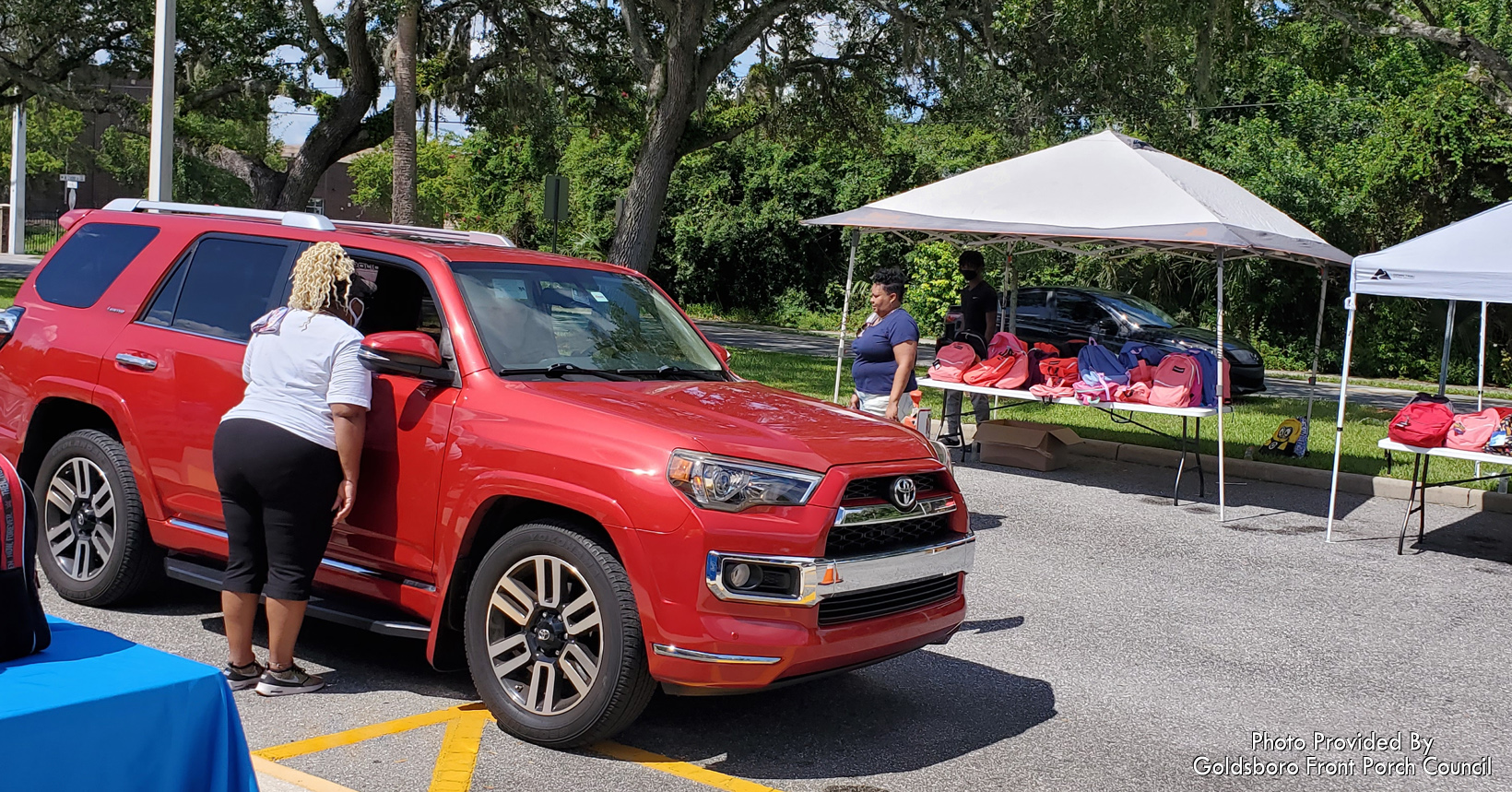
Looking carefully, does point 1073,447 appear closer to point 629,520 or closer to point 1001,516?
point 1001,516

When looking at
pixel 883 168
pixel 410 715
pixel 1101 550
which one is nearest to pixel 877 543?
pixel 410 715

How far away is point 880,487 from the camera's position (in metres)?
4.80

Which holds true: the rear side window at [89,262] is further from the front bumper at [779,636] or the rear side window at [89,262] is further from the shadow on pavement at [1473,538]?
the shadow on pavement at [1473,538]

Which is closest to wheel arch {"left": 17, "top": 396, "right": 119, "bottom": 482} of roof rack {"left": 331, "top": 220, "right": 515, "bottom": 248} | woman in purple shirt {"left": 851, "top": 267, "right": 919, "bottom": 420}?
roof rack {"left": 331, "top": 220, "right": 515, "bottom": 248}

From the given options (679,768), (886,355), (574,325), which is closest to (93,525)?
(574,325)

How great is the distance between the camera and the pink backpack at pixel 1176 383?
10.9m

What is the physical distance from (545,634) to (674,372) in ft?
4.84

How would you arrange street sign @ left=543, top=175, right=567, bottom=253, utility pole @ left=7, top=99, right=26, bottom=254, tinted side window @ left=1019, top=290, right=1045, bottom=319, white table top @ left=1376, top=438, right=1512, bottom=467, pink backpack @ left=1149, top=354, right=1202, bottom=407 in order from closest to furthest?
1. white table top @ left=1376, top=438, right=1512, bottom=467
2. pink backpack @ left=1149, top=354, right=1202, bottom=407
3. tinted side window @ left=1019, top=290, right=1045, bottom=319
4. street sign @ left=543, top=175, right=567, bottom=253
5. utility pole @ left=7, top=99, right=26, bottom=254

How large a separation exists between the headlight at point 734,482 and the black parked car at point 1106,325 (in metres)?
15.9

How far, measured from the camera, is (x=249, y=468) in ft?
15.8

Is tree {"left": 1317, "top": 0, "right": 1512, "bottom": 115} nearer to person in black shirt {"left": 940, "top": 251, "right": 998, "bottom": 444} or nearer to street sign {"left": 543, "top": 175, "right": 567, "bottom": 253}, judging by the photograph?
person in black shirt {"left": 940, "top": 251, "right": 998, "bottom": 444}

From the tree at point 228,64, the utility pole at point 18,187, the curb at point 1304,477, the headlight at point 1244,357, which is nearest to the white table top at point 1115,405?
the curb at point 1304,477

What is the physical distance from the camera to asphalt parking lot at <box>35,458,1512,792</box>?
183 inches

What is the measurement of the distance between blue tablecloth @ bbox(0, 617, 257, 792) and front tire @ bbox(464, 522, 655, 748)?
5.96 ft
